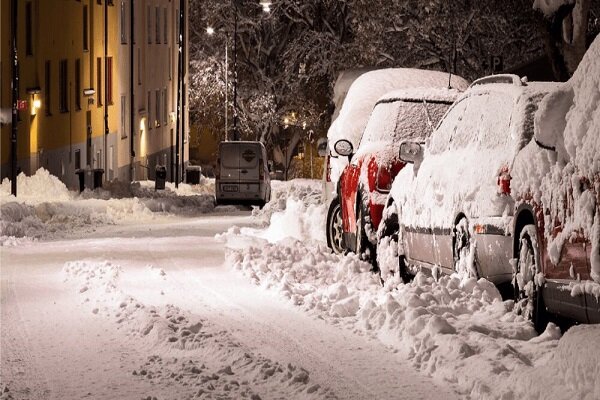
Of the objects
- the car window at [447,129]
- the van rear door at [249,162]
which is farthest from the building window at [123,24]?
the car window at [447,129]

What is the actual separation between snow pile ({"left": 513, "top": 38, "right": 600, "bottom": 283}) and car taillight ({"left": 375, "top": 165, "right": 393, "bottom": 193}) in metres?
5.25

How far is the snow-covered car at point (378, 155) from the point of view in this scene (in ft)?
49.4

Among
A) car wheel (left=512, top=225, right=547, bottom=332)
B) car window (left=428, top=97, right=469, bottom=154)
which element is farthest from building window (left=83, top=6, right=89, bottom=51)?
car wheel (left=512, top=225, right=547, bottom=332)

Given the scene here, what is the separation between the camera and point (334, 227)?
700 inches

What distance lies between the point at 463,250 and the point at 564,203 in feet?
8.24

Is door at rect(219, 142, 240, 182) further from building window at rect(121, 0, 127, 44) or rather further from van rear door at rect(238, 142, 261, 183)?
building window at rect(121, 0, 127, 44)

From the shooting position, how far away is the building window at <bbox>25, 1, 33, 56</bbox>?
1510 inches

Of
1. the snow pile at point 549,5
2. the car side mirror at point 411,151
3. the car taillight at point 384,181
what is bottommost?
the car taillight at point 384,181

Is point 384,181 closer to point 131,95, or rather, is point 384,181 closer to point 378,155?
point 378,155

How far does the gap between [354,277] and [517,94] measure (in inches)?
142

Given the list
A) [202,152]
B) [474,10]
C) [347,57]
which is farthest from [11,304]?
[202,152]

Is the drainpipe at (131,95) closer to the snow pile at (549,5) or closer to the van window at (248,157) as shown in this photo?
the van window at (248,157)

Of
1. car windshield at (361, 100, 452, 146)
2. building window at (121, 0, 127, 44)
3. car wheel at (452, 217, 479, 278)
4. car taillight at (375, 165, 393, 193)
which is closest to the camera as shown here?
car wheel at (452, 217, 479, 278)

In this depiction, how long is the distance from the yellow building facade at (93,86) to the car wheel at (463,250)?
24.4 meters
